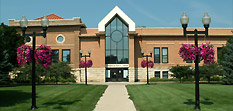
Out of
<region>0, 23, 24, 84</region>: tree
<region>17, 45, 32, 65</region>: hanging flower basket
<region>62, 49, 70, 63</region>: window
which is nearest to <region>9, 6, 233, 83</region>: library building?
<region>62, 49, 70, 63</region>: window

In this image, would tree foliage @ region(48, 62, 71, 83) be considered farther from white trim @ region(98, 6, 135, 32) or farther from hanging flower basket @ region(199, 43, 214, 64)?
hanging flower basket @ region(199, 43, 214, 64)

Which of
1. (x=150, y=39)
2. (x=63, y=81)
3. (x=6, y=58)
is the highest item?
(x=150, y=39)

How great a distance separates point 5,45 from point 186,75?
26.2 m

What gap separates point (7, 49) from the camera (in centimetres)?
3095

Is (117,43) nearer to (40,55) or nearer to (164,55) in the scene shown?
(164,55)

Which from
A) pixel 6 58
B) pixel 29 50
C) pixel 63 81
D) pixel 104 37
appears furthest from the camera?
pixel 104 37

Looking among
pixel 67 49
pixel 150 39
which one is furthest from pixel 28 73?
pixel 150 39

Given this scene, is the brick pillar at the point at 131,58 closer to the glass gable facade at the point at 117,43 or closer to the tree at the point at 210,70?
the glass gable facade at the point at 117,43

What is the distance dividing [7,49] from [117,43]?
2018 centimetres

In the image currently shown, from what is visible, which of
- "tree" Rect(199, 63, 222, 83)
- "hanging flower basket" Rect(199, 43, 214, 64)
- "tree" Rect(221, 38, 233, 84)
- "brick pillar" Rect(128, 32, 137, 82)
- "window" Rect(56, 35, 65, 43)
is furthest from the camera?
"window" Rect(56, 35, 65, 43)

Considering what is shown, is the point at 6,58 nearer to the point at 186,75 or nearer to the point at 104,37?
the point at 104,37

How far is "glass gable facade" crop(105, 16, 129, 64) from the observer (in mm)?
45938

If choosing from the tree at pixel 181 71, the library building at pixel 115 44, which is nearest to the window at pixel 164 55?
the library building at pixel 115 44

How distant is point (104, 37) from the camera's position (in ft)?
149
